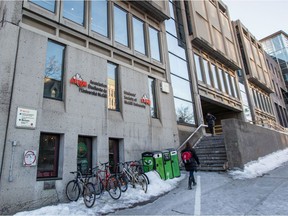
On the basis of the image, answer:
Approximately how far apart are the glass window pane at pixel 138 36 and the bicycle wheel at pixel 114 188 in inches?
328

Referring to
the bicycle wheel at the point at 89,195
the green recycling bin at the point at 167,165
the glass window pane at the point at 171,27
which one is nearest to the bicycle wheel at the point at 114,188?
the bicycle wheel at the point at 89,195

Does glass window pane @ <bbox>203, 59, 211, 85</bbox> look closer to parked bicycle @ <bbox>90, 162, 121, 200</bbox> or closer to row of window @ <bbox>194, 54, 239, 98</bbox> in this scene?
row of window @ <bbox>194, 54, 239, 98</bbox>

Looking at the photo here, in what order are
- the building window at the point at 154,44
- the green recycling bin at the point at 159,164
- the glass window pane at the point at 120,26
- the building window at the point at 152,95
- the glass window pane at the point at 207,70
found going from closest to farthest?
1. the green recycling bin at the point at 159,164
2. the glass window pane at the point at 120,26
3. the building window at the point at 152,95
4. the building window at the point at 154,44
5. the glass window pane at the point at 207,70

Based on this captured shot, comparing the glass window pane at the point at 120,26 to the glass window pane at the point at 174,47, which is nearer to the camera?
the glass window pane at the point at 120,26

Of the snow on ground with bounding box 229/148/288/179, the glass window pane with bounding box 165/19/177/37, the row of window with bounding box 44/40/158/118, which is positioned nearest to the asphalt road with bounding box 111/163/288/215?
the snow on ground with bounding box 229/148/288/179

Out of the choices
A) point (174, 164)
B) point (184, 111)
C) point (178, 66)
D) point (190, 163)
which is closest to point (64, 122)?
point (190, 163)

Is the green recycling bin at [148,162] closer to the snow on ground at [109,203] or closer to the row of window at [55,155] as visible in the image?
the snow on ground at [109,203]

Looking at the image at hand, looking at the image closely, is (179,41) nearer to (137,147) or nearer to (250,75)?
(137,147)

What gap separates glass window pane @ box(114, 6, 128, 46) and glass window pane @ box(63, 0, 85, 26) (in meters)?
2.18

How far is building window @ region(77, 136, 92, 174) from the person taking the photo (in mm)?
8541

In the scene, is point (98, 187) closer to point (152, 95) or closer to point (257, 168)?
point (152, 95)

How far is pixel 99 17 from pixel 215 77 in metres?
14.1

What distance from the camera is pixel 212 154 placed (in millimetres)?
12305

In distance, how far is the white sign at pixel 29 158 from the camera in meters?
6.76
